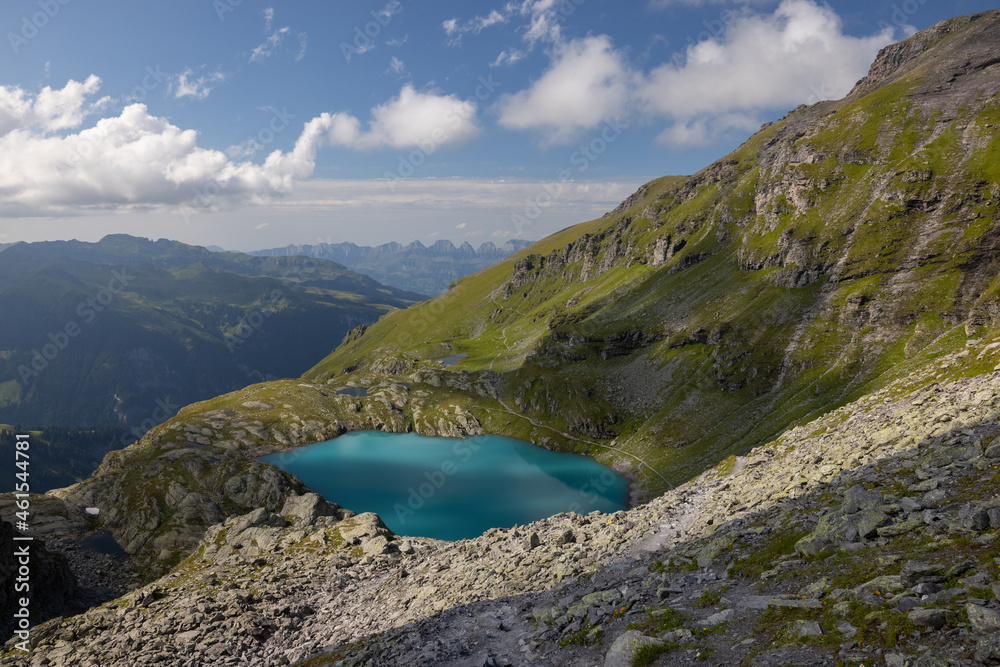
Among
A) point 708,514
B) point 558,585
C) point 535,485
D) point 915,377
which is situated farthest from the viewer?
point 535,485

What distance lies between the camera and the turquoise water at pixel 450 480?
111125mm

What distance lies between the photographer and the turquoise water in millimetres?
111125

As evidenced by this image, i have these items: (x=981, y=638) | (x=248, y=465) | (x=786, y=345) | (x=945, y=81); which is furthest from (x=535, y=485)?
(x=945, y=81)

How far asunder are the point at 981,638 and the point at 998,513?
803 centimetres

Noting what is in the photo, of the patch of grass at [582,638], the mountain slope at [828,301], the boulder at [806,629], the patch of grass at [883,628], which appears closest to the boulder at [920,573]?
the patch of grass at [883,628]

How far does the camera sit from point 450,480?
134 metres

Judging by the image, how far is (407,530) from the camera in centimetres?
10294

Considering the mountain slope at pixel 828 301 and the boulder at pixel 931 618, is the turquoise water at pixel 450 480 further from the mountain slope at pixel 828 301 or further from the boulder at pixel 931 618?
the boulder at pixel 931 618

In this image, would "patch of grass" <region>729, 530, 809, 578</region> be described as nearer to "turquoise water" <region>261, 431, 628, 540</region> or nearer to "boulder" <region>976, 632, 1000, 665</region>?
"boulder" <region>976, 632, 1000, 665</region>

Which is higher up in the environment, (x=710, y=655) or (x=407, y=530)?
(x=710, y=655)

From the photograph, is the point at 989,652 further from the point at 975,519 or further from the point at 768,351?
the point at 768,351

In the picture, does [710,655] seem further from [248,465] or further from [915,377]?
[248,465]

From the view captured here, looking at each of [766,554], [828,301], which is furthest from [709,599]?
[828,301]

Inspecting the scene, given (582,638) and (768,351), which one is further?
(768,351)
